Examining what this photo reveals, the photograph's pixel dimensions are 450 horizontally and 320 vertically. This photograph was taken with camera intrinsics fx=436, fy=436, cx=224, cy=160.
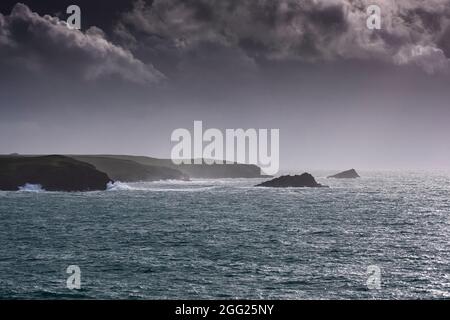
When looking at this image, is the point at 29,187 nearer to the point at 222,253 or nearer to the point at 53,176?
the point at 53,176

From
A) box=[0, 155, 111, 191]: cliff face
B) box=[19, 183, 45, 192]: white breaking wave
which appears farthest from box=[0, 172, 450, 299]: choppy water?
box=[0, 155, 111, 191]: cliff face

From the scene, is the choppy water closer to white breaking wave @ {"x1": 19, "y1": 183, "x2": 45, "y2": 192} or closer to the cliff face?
white breaking wave @ {"x1": 19, "y1": 183, "x2": 45, "y2": 192}

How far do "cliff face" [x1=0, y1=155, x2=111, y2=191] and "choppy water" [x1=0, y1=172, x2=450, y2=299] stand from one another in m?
68.2

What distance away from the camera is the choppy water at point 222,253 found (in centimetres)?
3828

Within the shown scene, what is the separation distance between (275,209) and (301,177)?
9332cm

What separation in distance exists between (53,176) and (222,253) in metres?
133

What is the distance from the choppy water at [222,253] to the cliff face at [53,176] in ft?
224

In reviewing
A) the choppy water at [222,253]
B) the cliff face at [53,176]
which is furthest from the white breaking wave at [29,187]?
the choppy water at [222,253]

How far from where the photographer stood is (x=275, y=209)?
108625 mm

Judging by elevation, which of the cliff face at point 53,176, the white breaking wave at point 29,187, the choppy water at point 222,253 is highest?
the cliff face at point 53,176

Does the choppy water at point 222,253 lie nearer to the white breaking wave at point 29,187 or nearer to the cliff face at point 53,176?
the white breaking wave at point 29,187

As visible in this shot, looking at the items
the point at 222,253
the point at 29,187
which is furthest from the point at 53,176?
the point at 222,253
